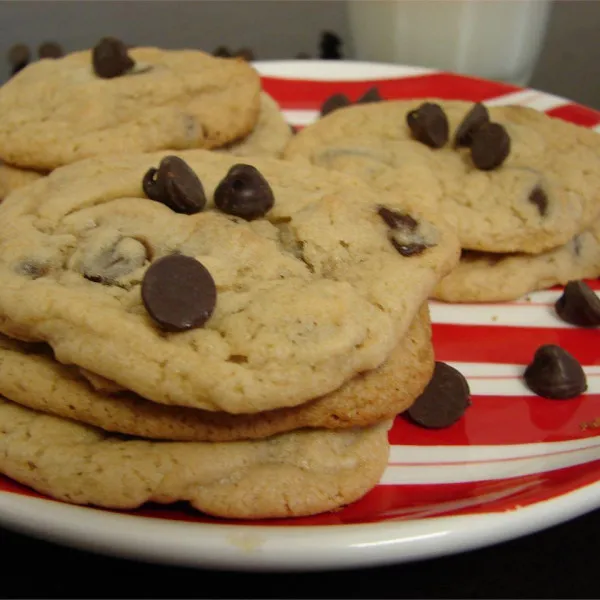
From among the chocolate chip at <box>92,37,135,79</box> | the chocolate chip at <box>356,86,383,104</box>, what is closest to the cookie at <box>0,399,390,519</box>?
the chocolate chip at <box>92,37,135,79</box>

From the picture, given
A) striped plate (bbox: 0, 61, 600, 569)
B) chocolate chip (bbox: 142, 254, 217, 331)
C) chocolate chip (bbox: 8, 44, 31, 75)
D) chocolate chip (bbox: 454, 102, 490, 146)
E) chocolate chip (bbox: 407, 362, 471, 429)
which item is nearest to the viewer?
striped plate (bbox: 0, 61, 600, 569)

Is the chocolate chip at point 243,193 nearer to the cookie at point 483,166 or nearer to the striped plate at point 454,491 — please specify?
the cookie at point 483,166

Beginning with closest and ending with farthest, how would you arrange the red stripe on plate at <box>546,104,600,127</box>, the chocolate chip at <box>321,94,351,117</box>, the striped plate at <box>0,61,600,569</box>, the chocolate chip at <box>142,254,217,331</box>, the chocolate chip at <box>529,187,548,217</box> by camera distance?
the striped plate at <box>0,61,600,569</box>
the chocolate chip at <box>142,254,217,331</box>
the chocolate chip at <box>529,187,548,217</box>
the red stripe on plate at <box>546,104,600,127</box>
the chocolate chip at <box>321,94,351,117</box>

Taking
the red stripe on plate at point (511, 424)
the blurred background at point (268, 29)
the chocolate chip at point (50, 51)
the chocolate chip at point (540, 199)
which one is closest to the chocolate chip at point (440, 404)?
the red stripe on plate at point (511, 424)

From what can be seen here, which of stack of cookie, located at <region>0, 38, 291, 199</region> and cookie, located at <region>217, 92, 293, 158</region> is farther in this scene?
cookie, located at <region>217, 92, 293, 158</region>

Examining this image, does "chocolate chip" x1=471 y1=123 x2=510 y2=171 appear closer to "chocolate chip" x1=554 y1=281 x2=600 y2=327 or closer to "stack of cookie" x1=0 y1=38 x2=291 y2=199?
"chocolate chip" x1=554 y1=281 x2=600 y2=327

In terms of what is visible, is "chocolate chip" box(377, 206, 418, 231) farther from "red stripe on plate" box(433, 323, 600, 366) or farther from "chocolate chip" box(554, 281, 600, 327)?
"chocolate chip" box(554, 281, 600, 327)

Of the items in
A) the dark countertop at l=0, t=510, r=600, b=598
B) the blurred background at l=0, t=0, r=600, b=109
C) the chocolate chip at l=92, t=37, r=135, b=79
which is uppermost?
the chocolate chip at l=92, t=37, r=135, b=79

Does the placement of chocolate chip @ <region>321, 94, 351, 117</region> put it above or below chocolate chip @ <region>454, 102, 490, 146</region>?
below
